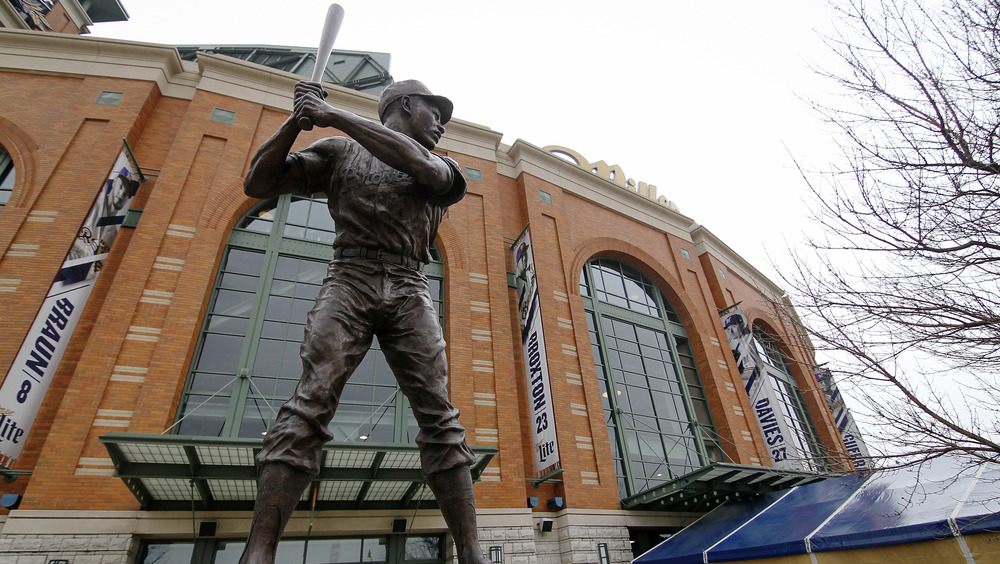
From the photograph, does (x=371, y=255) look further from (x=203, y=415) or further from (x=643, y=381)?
(x=643, y=381)

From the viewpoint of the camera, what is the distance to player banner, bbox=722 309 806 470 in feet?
52.2

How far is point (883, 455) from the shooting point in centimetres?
571

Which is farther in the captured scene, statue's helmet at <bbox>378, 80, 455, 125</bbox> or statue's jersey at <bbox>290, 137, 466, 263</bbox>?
statue's helmet at <bbox>378, 80, 455, 125</bbox>

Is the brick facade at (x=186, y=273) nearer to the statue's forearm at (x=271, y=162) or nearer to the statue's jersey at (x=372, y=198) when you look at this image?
the statue's jersey at (x=372, y=198)

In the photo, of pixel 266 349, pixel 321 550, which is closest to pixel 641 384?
pixel 321 550

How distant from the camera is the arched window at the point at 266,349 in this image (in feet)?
32.7

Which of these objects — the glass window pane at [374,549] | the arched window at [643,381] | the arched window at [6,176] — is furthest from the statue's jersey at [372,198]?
the arched window at [6,176]

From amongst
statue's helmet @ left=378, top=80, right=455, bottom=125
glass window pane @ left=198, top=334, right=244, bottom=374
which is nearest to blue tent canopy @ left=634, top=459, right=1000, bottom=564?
statue's helmet @ left=378, top=80, right=455, bottom=125

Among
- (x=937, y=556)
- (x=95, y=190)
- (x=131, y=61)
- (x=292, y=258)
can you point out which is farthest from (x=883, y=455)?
(x=131, y=61)

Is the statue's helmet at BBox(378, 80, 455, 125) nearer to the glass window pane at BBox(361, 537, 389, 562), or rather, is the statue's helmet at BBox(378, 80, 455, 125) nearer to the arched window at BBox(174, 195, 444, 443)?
the arched window at BBox(174, 195, 444, 443)

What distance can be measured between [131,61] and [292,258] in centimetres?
699

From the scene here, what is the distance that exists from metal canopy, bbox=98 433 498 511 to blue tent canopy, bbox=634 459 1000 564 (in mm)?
4890

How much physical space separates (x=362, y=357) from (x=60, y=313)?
32.9 ft

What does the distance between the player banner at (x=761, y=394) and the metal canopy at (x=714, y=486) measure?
131 inches
